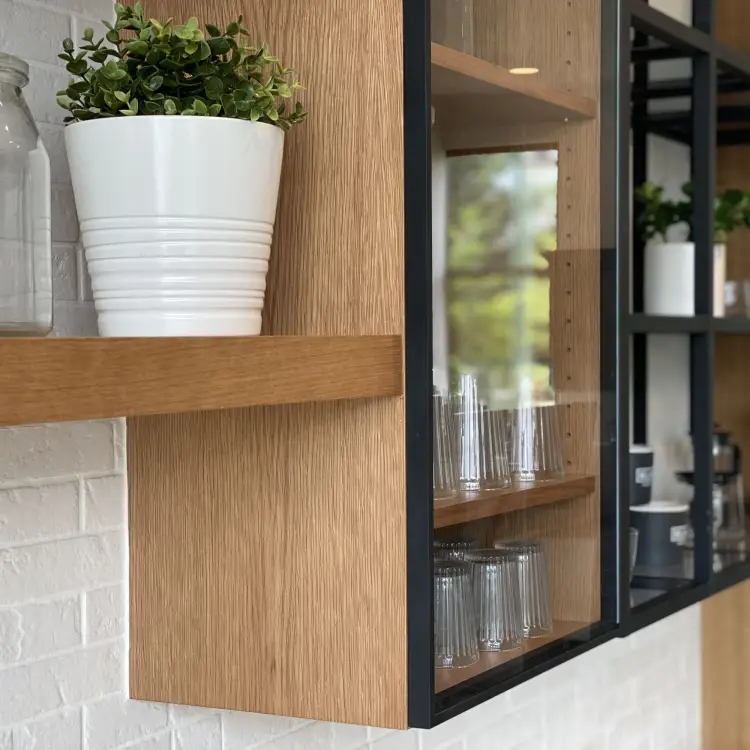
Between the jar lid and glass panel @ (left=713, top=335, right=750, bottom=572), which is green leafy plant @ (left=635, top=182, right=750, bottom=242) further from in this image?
the jar lid

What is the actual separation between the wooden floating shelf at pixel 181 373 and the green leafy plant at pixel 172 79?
211mm

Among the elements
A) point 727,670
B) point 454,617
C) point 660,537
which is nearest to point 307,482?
point 454,617

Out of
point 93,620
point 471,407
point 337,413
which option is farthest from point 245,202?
point 93,620

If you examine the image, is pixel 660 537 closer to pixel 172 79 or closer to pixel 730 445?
pixel 730 445

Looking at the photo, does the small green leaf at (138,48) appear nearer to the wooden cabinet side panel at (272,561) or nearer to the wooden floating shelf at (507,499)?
the wooden cabinet side panel at (272,561)

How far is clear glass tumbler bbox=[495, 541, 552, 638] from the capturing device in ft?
4.56

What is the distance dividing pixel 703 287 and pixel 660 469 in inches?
11.6

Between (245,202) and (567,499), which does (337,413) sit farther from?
(567,499)

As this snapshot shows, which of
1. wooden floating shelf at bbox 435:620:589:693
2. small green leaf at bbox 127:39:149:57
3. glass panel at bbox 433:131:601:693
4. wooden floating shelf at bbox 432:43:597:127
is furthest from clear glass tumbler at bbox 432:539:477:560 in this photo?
Answer: small green leaf at bbox 127:39:149:57

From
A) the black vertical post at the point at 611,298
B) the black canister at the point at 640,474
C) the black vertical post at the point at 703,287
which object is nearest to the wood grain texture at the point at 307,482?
the black vertical post at the point at 611,298

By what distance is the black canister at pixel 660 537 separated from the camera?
5.51 feet

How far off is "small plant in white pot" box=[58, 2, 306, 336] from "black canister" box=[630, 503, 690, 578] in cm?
80

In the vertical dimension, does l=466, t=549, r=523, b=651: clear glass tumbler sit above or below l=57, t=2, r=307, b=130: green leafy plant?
below

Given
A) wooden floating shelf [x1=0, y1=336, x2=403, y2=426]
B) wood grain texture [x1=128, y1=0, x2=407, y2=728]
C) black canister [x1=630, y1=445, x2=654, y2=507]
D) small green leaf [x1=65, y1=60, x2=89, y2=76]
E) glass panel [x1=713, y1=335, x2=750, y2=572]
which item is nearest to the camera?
wooden floating shelf [x1=0, y1=336, x2=403, y2=426]
